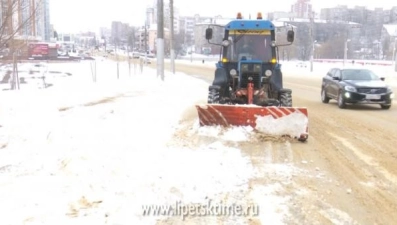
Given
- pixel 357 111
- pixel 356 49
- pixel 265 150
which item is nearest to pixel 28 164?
pixel 265 150

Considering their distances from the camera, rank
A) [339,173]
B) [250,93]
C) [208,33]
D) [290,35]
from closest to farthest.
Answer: [339,173] < [250,93] < [290,35] < [208,33]

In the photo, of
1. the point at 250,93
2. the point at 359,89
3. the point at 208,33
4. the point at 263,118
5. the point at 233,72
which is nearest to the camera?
the point at 263,118

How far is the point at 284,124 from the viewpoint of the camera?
9.39 metres

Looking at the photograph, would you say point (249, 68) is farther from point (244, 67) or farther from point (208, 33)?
point (208, 33)

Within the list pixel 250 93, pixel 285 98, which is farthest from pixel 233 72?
pixel 285 98

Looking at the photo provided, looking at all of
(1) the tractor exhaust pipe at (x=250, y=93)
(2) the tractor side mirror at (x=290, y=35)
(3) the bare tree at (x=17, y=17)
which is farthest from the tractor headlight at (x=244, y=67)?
(3) the bare tree at (x=17, y=17)

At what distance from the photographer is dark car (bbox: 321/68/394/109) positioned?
1515cm

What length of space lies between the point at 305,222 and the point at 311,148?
4.02 m

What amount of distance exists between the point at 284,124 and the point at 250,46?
12.3 feet

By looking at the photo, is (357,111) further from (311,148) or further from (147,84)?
(147,84)

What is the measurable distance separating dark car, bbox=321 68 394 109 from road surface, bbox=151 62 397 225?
3434 millimetres

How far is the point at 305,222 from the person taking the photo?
4691 mm

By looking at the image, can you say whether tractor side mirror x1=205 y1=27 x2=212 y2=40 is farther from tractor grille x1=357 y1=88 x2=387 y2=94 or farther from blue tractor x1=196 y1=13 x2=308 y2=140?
tractor grille x1=357 y1=88 x2=387 y2=94

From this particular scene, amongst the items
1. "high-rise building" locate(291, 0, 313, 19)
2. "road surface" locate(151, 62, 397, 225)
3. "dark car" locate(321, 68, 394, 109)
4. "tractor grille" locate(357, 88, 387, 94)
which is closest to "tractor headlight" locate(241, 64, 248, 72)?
"road surface" locate(151, 62, 397, 225)
